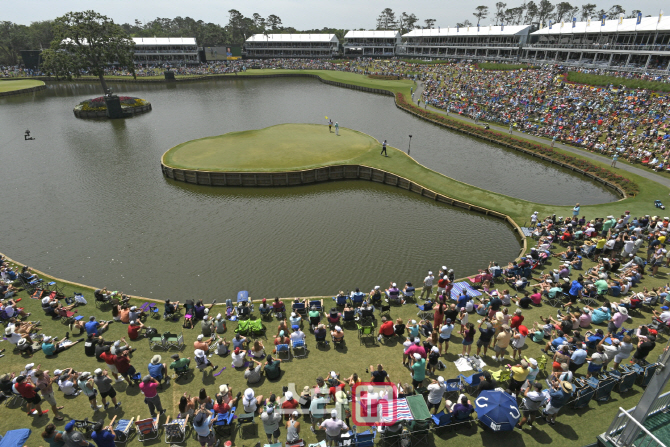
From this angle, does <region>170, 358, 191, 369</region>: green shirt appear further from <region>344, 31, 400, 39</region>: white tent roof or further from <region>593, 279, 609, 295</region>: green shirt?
<region>344, 31, 400, 39</region>: white tent roof

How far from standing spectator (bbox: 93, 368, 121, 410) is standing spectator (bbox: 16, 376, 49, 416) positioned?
192 cm

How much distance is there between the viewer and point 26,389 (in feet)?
37.1

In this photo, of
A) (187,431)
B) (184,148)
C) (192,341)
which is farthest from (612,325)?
(184,148)

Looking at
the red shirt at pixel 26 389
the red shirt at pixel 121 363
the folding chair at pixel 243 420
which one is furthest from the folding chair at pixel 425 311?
the red shirt at pixel 26 389

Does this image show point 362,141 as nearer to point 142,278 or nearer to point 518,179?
point 518,179

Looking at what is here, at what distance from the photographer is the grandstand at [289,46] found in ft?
498

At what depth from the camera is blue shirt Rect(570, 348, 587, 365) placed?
12.5 metres

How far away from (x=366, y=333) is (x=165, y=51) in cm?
15865

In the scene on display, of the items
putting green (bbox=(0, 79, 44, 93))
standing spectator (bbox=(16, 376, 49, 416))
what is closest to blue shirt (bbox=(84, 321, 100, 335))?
standing spectator (bbox=(16, 376, 49, 416))

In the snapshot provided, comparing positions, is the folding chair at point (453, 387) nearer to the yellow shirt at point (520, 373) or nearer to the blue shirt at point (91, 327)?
the yellow shirt at point (520, 373)

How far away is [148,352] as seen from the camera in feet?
50.4

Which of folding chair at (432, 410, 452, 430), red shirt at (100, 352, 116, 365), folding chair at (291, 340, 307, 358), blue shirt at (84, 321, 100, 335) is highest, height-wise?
red shirt at (100, 352, 116, 365)

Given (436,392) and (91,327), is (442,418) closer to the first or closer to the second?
(436,392)

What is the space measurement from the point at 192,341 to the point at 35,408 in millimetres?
5707
